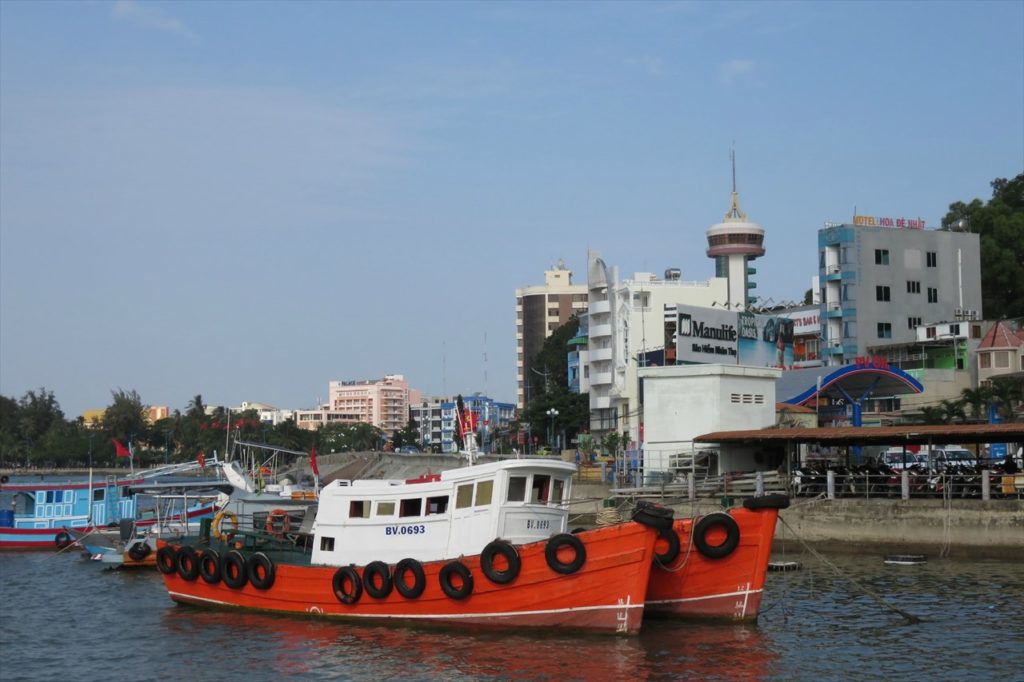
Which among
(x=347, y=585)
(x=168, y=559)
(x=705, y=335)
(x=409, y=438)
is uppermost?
(x=705, y=335)

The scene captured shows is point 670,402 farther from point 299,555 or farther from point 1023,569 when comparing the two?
point 299,555

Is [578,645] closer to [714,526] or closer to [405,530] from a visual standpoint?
[714,526]

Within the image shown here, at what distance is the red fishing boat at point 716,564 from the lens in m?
24.5

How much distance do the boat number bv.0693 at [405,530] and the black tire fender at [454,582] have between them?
117 centimetres

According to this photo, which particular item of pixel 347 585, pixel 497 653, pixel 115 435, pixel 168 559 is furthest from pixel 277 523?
pixel 115 435

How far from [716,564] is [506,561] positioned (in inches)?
177

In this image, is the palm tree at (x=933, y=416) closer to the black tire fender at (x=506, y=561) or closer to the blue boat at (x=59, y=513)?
the blue boat at (x=59, y=513)

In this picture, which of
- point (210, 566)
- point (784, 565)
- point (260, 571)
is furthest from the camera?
point (784, 565)

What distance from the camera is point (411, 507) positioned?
26.0 m

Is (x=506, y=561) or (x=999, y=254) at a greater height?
(x=999, y=254)

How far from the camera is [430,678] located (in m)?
21.6

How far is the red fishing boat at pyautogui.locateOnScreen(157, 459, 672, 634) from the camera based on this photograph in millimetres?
23594

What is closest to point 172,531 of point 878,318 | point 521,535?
point 521,535

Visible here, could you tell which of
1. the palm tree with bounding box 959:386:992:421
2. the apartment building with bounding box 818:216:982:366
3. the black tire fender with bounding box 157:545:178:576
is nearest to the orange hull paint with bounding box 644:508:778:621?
the black tire fender with bounding box 157:545:178:576
